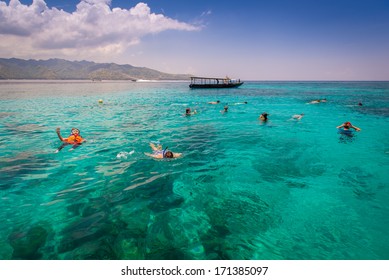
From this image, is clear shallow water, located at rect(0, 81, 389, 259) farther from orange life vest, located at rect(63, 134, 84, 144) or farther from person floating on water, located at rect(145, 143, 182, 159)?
orange life vest, located at rect(63, 134, 84, 144)

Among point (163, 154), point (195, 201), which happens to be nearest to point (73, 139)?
point (163, 154)

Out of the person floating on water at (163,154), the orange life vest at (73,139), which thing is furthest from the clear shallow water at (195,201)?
the orange life vest at (73,139)

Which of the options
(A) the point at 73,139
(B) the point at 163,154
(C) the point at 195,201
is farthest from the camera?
(A) the point at 73,139

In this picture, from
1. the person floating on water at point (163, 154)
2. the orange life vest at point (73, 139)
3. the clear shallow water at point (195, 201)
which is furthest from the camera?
the orange life vest at point (73, 139)

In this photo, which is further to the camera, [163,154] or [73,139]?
[73,139]

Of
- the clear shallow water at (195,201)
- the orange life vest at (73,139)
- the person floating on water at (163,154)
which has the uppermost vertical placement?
the orange life vest at (73,139)

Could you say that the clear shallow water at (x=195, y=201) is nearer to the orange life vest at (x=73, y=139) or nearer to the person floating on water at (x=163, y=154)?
the person floating on water at (x=163, y=154)

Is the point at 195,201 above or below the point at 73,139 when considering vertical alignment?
below

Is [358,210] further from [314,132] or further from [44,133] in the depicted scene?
[44,133]

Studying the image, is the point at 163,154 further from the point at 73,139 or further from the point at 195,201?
the point at 73,139

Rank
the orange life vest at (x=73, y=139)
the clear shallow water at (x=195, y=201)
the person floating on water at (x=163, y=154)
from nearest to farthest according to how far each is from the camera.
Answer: the clear shallow water at (x=195, y=201) → the person floating on water at (x=163, y=154) → the orange life vest at (x=73, y=139)

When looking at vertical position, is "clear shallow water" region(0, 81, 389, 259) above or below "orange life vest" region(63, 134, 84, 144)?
below

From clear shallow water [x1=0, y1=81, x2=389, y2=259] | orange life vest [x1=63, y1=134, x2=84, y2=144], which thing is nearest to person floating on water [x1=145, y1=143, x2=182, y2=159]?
clear shallow water [x1=0, y1=81, x2=389, y2=259]

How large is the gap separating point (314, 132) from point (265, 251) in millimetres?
17268
